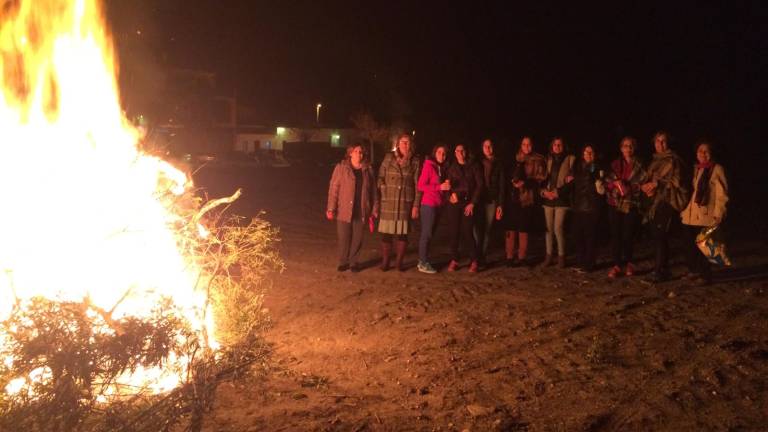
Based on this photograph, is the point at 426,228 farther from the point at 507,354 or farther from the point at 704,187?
the point at 507,354

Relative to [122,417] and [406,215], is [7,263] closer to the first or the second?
[122,417]

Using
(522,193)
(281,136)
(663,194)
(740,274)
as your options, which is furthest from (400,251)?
(281,136)

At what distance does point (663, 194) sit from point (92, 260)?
6.87 metres

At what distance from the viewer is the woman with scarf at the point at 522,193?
384 inches

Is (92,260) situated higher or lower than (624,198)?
lower

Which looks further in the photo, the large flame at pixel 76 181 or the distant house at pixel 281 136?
the distant house at pixel 281 136

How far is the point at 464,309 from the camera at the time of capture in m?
7.53

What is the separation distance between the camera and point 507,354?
6.00 metres

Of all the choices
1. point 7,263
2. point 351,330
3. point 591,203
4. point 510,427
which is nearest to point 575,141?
point 591,203

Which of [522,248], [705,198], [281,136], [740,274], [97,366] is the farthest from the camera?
[281,136]

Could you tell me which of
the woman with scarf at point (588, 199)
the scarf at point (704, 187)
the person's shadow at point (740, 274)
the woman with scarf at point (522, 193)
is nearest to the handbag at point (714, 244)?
the scarf at point (704, 187)

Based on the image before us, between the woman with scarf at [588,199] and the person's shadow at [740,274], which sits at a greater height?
the woman with scarf at [588,199]

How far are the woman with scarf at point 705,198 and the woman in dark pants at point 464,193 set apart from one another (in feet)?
9.14

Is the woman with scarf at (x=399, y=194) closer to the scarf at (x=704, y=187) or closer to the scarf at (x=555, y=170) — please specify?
the scarf at (x=555, y=170)
